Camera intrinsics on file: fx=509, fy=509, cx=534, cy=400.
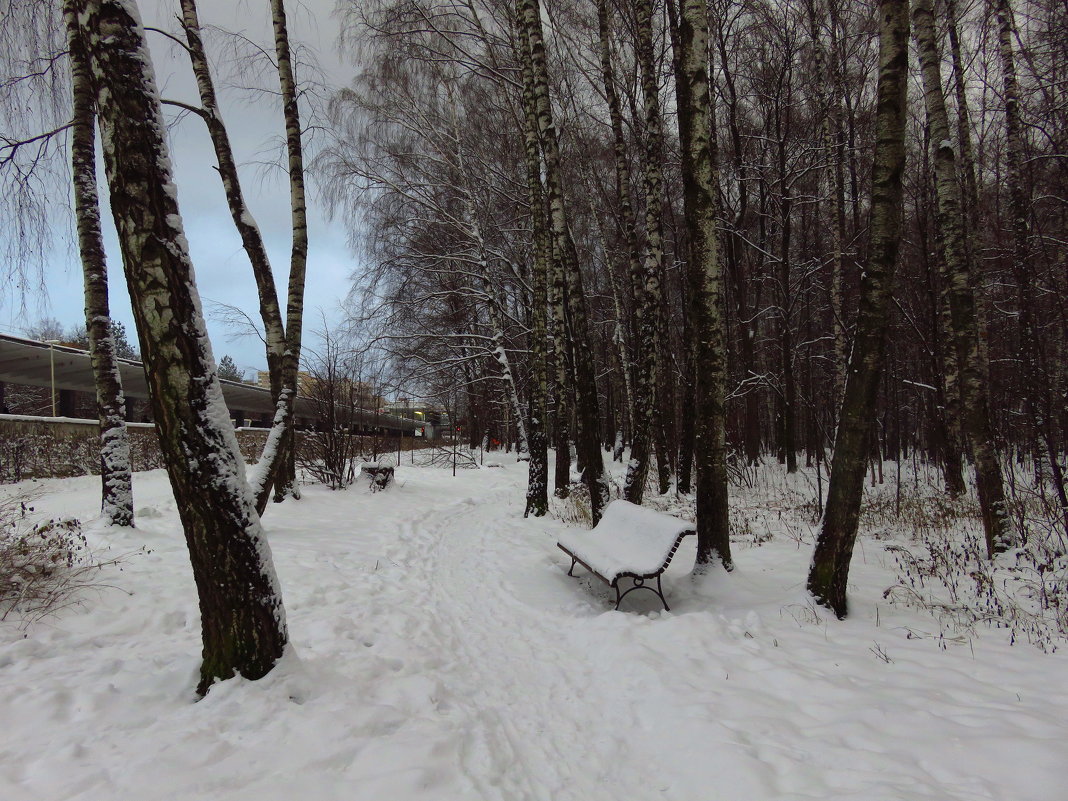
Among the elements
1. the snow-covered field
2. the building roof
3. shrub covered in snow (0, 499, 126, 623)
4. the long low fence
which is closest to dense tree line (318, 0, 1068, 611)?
the snow-covered field

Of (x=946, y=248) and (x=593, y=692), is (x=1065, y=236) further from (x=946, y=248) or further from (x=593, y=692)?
(x=593, y=692)

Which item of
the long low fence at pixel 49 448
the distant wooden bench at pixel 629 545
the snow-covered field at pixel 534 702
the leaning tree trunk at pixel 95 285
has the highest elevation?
the leaning tree trunk at pixel 95 285

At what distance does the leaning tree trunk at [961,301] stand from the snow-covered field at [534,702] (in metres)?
1.36

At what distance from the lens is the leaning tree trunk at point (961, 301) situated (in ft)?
16.3

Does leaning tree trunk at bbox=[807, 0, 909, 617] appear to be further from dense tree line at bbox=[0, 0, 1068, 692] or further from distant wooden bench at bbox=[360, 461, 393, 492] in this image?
distant wooden bench at bbox=[360, 461, 393, 492]

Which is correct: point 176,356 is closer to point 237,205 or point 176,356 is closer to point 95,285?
point 95,285

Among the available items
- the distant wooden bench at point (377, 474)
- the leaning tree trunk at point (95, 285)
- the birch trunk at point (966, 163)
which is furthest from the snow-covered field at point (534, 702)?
the birch trunk at point (966, 163)

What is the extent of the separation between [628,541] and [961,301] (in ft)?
14.0

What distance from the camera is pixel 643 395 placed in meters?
7.99

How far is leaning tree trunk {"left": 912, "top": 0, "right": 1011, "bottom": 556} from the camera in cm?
496

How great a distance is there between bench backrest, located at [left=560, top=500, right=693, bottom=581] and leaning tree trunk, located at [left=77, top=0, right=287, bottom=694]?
2.72 m

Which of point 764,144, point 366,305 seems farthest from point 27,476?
point 764,144

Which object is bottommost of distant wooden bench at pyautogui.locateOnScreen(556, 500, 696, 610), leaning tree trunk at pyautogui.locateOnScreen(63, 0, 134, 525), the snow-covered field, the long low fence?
the snow-covered field

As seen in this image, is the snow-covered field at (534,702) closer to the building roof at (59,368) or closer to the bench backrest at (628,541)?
the bench backrest at (628,541)
